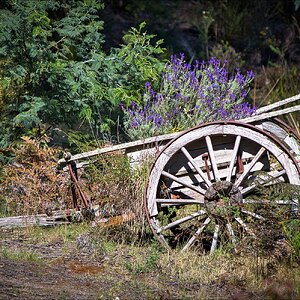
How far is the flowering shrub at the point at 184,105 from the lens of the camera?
25.1 ft

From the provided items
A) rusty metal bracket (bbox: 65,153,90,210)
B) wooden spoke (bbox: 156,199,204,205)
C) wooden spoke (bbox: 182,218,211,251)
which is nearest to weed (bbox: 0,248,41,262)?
rusty metal bracket (bbox: 65,153,90,210)

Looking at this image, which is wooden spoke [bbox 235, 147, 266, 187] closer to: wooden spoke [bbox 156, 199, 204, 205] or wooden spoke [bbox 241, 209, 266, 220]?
wooden spoke [bbox 241, 209, 266, 220]

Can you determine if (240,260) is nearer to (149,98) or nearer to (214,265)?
(214,265)

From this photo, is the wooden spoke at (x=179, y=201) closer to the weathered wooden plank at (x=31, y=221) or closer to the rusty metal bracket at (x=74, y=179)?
the rusty metal bracket at (x=74, y=179)

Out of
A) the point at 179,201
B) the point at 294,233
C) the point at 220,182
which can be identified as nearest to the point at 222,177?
the point at 220,182

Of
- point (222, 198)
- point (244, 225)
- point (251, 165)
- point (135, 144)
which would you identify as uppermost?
point (135, 144)

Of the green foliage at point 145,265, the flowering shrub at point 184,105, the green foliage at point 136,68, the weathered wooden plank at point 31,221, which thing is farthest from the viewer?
the green foliage at point 136,68

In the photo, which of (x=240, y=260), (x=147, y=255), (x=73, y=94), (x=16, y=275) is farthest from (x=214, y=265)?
(x=73, y=94)

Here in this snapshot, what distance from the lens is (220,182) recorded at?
6234mm

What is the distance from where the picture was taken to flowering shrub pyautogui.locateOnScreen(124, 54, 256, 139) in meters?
7.65

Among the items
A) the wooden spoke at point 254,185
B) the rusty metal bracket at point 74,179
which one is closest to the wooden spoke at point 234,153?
the wooden spoke at point 254,185

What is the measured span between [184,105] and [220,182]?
189 centimetres

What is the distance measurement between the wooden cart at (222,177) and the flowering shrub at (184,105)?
95cm

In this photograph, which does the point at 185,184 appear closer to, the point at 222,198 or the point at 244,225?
the point at 222,198
